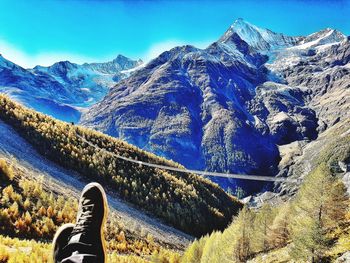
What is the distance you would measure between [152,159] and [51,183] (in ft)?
70.1

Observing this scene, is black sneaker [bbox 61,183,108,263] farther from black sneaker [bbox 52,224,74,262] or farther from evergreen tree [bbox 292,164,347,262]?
evergreen tree [bbox 292,164,347,262]

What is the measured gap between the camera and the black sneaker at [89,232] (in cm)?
734

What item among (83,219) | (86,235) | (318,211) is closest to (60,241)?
(83,219)

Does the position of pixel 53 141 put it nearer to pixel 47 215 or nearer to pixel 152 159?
pixel 152 159

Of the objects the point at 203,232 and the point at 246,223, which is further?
the point at 203,232

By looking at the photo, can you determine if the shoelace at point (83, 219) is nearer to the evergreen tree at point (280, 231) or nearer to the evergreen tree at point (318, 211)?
the evergreen tree at point (318, 211)

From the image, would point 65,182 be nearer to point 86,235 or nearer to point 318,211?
point 318,211

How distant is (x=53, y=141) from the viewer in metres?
39.7

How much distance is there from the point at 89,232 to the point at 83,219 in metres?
0.60

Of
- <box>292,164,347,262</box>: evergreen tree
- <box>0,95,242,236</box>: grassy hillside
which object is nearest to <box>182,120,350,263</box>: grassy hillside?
A: <box>292,164,347,262</box>: evergreen tree

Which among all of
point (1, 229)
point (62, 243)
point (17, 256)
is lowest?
point (1, 229)

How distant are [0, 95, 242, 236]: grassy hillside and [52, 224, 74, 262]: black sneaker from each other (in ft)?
95.7

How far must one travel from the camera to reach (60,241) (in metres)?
8.54

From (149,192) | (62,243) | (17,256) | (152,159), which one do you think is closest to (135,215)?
(149,192)
